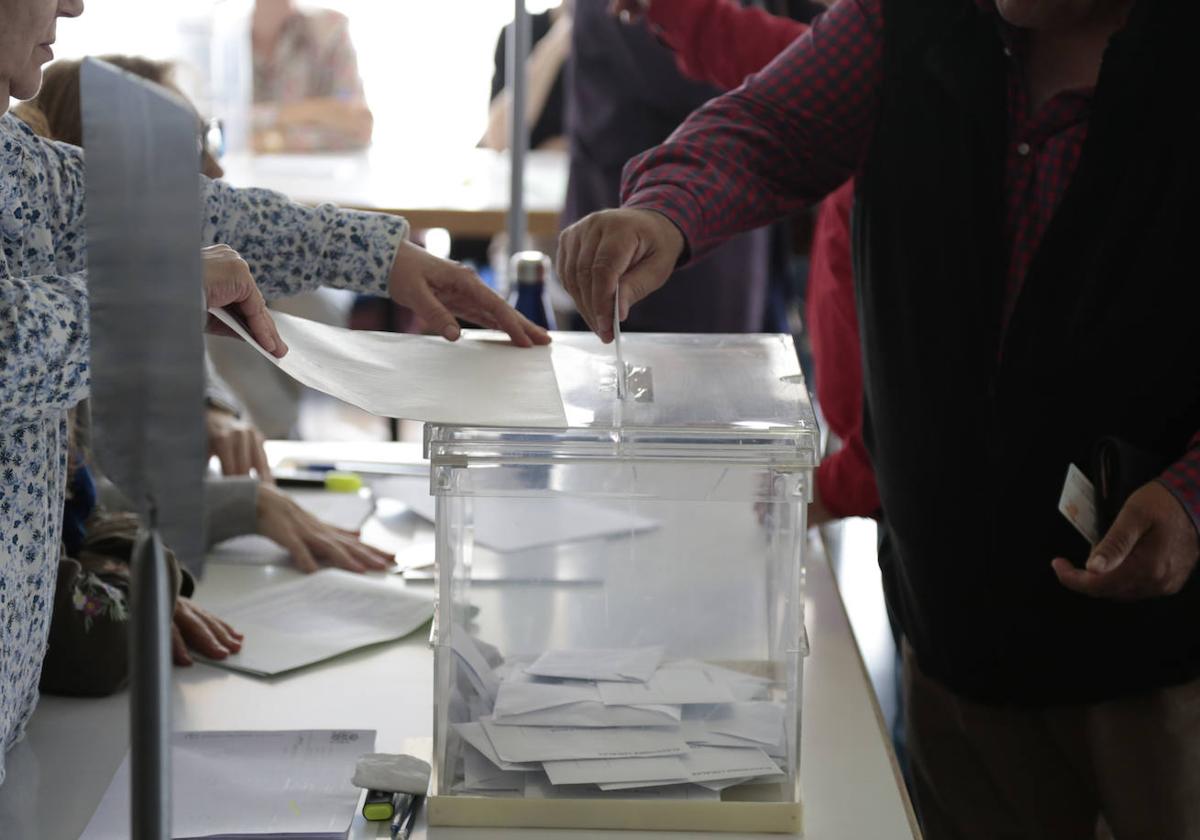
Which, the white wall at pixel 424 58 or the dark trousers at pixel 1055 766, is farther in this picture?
the white wall at pixel 424 58

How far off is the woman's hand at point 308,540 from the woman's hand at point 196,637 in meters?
0.23

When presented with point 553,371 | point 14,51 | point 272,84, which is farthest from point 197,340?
point 272,84

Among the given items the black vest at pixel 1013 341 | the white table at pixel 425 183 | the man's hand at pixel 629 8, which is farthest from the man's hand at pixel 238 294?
the white table at pixel 425 183

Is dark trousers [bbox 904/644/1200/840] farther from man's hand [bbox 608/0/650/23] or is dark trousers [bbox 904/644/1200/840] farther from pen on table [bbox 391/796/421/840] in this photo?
man's hand [bbox 608/0/650/23]

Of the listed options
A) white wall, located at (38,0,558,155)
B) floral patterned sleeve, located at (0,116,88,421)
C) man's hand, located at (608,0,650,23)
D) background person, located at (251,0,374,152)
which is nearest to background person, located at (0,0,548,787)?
floral patterned sleeve, located at (0,116,88,421)

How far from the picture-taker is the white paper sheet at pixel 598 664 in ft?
3.27

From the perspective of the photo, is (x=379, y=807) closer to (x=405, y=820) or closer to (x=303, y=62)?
(x=405, y=820)

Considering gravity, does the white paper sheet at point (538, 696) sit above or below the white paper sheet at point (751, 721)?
above

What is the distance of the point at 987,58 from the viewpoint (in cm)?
121

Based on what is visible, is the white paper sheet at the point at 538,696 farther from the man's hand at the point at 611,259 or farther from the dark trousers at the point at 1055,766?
the dark trousers at the point at 1055,766

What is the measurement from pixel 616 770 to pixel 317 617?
19.7 inches

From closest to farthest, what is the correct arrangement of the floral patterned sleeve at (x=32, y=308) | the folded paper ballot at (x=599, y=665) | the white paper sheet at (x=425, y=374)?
the floral patterned sleeve at (x=32, y=308) → the white paper sheet at (x=425, y=374) → the folded paper ballot at (x=599, y=665)

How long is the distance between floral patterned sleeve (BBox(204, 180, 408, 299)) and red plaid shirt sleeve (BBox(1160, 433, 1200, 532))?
66 cm

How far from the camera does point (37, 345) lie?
78cm
